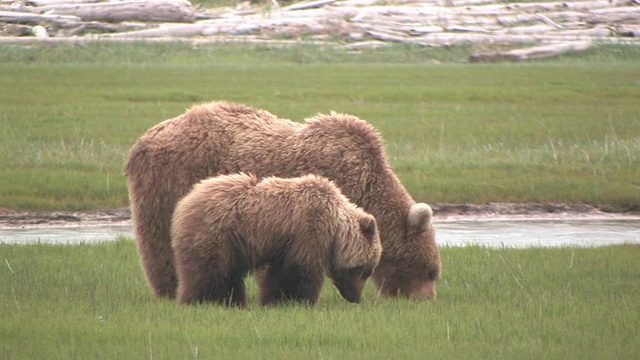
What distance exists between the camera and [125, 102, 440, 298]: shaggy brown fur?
8.40 meters

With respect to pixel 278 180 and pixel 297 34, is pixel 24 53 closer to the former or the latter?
pixel 297 34

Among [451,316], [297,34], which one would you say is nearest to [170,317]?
[451,316]

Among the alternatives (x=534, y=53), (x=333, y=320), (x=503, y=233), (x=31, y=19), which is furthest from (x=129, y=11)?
(x=333, y=320)

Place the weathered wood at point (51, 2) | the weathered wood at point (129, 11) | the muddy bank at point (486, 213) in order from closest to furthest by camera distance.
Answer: the muddy bank at point (486, 213) → the weathered wood at point (129, 11) → the weathered wood at point (51, 2)

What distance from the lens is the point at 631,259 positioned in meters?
10.6

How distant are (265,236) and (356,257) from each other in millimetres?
695

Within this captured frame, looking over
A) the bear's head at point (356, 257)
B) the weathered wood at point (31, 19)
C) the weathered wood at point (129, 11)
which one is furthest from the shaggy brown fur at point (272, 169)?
the weathered wood at point (129, 11)

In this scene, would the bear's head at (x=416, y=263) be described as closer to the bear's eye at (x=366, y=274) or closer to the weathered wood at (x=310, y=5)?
the bear's eye at (x=366, y=274)

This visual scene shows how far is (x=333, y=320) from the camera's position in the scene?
7.59 meters

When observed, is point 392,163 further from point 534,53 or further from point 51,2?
point 51,2

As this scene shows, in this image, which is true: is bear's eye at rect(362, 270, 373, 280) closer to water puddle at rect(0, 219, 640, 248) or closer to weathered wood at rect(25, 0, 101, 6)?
water puddle at rect(0, 219, 640, 248)

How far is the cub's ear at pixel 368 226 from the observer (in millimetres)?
8109

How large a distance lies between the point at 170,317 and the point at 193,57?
27.7 metres

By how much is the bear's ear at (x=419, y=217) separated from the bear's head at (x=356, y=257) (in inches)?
15.7
